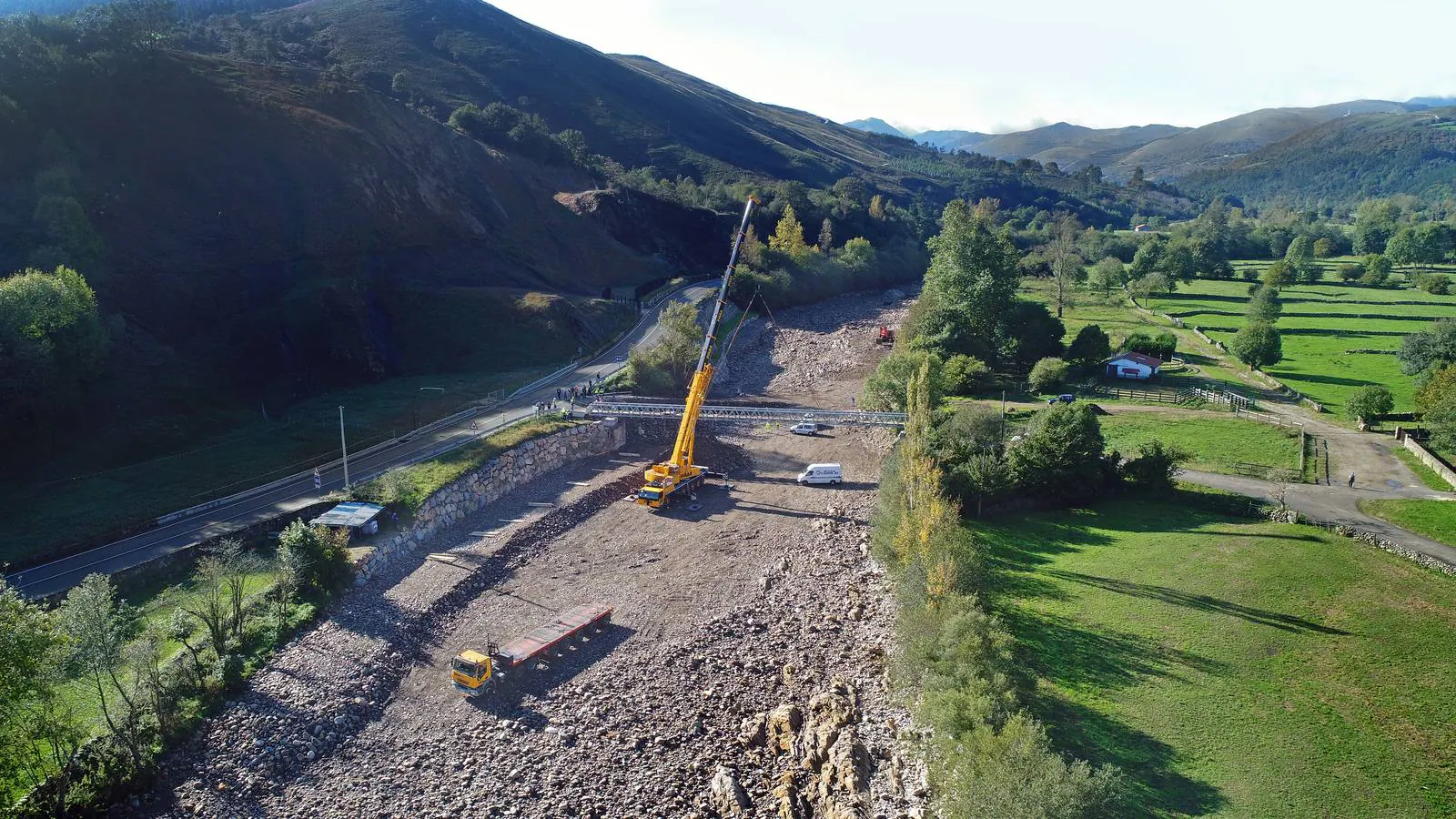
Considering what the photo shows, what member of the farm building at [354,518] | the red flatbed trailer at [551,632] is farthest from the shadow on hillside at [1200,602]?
the farm building at [354,518]

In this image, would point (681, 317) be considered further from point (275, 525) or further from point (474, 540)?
point (275, 525)

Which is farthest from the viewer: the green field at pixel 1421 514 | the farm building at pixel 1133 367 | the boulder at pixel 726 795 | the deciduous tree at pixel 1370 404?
the farm building at pixel 1133 367

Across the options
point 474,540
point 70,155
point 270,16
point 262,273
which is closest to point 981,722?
point 474,540

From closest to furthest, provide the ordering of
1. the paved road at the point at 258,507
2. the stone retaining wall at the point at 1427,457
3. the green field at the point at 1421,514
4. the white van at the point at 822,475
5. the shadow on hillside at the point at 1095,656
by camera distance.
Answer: the shadow on hillside at the point at 1095,656, the paved road at the point at 258,507, the green field at the point at 1421,514, the stone retaining wall at the point at 1427,457, the white van at the point at 822,475

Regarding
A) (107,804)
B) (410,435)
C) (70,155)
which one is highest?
(70,155)

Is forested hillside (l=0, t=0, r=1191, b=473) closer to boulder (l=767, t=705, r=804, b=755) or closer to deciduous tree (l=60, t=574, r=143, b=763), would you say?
deciduous tree (l=60, t=574, r=143, b=763)

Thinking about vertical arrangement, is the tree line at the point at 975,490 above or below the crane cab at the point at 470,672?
above

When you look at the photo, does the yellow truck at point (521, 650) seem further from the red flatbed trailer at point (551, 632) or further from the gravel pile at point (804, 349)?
the gravel pile at point (804, 349)

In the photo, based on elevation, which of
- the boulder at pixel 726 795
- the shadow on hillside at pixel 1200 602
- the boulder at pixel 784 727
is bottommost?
the boulder at pixel 726 795
